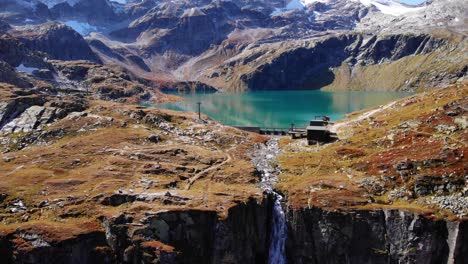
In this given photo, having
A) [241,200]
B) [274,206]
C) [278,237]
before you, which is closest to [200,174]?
[241,200]

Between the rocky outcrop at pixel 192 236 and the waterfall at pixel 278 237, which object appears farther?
the waterfall at pixel 278 237

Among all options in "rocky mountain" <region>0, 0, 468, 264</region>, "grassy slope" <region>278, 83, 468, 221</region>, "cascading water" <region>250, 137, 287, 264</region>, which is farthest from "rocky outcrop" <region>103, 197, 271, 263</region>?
"grassy slope" <region>278, 83, 468, 221</region>

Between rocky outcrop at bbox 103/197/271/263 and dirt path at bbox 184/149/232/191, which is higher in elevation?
dirt path at bbox 184/149/232/191

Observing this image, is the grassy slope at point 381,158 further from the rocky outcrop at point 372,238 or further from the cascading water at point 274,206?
the cascading water at point 274,206

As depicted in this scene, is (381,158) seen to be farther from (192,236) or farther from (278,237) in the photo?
(192,236)

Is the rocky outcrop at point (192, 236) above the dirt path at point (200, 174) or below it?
below

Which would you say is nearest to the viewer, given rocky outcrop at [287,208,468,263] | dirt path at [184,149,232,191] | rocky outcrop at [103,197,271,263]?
rocky outcrop at [287,208,468,263]

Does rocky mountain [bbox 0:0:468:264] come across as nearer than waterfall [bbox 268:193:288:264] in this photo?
Yes

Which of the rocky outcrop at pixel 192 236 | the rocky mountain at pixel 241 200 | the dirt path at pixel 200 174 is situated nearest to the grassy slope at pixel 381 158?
the rocky mountain at pixel 241 200

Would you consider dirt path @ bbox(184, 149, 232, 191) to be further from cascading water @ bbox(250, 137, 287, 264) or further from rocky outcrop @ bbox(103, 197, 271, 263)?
rocky outcrop @ bbox(103, 197, 271, 263)
